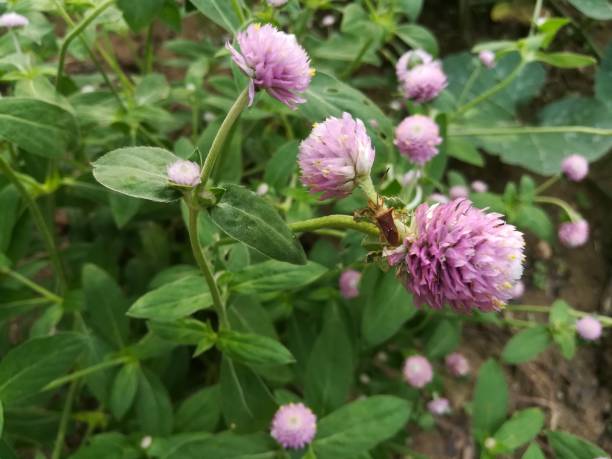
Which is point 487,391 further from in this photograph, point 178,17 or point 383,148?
point 178,17

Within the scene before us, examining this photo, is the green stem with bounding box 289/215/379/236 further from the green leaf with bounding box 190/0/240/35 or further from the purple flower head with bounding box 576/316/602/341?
the purple flower head with bounding box 576/316/602/341

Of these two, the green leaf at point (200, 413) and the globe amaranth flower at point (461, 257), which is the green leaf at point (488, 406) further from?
the globe amaranth flower at point (461, 257)

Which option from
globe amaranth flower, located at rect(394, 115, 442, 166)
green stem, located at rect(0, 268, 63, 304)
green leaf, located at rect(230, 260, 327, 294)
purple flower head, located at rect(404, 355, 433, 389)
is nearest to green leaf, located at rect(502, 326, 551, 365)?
purple flower head, located at rect(404, 355, 433, 389)

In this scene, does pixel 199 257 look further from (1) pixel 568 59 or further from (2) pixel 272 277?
(1) pixel 568 59

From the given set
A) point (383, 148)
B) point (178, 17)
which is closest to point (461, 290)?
point (383, 148)

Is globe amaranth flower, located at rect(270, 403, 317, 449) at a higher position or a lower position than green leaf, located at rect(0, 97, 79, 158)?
lower

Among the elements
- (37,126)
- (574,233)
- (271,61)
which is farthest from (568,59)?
(37,126)
